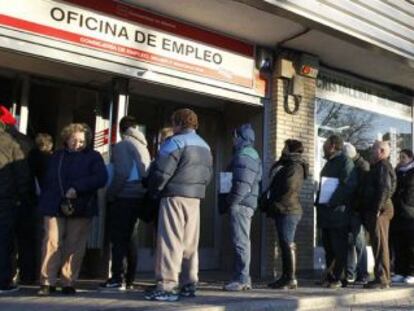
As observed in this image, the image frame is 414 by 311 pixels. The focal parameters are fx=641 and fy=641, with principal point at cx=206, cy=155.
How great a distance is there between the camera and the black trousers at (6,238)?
6512 mm

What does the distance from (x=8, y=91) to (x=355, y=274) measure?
5.33m

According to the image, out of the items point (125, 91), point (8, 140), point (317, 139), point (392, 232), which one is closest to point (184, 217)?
point (8, 140)

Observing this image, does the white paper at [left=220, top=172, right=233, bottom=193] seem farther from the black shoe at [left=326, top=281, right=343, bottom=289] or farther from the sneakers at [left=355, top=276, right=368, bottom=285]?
the sneakers at [left=355, top=276, right=368, bottom=285]

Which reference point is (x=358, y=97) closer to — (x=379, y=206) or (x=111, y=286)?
(x=379, y=206)

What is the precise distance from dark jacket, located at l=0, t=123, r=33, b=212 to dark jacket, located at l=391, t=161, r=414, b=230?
5.19 metres

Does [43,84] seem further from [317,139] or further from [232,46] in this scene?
[317,139]

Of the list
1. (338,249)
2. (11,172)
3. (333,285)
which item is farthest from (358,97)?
(11,172)

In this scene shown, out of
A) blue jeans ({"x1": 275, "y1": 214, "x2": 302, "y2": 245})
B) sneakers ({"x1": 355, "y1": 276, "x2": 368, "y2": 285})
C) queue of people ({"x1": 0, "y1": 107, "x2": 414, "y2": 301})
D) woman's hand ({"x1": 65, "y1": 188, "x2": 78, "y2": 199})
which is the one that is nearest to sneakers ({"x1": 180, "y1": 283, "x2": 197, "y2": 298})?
queue of people ({"x1": 0, "y1": 107, "x2": 414, "y2": 301})

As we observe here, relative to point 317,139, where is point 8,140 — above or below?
below

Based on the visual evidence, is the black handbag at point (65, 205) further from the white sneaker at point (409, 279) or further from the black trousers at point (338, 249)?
the white sneaker at point (409, 279)

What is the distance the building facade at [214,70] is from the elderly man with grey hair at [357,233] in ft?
3.78

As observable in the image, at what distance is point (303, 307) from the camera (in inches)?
272

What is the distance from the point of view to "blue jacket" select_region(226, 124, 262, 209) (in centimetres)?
747

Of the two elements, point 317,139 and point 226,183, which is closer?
point 226,183
